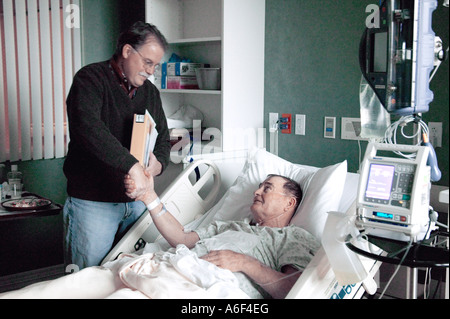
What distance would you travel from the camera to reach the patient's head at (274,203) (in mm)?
2170

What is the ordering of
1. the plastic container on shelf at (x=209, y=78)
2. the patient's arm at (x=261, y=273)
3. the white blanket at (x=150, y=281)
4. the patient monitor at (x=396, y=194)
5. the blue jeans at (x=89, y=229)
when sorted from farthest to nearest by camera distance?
the plastic container on shelf at (x=209, y=78), the blue jeans at (x=89, y=229), the patient's arm at (x=261, y=273), the white blanket at (x=150, y=281), the patient monitor at (x=396, y=194)

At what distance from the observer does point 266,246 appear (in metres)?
1.97

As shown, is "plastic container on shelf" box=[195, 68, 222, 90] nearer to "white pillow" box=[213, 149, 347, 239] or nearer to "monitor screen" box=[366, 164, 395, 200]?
"white pillow" box=[213, 149, 347, 239]

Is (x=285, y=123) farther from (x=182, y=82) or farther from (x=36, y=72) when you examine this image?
(x=36, y=72)

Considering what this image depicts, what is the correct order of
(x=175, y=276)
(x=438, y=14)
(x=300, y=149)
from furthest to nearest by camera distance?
1. (x=300, y=149)
2. (x=438, y=14)
3. (x=175, y=276)

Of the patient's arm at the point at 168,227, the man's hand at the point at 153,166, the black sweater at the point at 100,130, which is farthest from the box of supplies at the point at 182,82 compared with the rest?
the patient's arm at the point at 168,227

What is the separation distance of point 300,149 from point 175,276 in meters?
1.57

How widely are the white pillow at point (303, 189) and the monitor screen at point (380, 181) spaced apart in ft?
2.12

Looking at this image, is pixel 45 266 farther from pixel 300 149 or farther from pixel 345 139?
pixel 345 139

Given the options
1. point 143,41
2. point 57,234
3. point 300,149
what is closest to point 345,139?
point 300,149

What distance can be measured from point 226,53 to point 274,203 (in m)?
1.18

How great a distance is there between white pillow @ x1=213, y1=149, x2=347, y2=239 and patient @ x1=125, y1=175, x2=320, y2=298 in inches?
2.8

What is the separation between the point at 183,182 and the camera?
255 centimetres

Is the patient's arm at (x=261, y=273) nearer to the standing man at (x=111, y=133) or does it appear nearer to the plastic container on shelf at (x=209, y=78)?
the standing man at (x=111, y=133)
